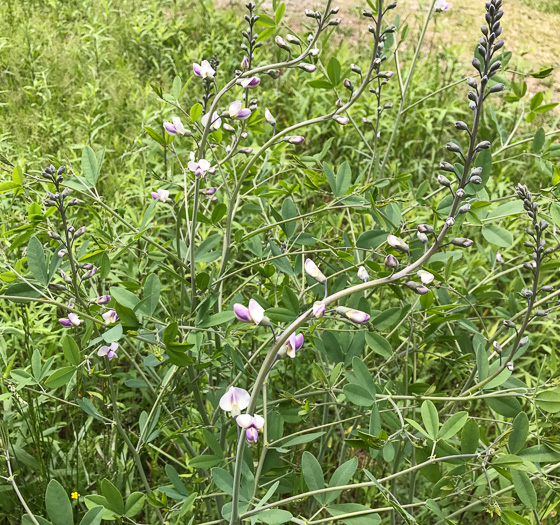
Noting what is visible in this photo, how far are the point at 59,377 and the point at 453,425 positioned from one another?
2.24ft

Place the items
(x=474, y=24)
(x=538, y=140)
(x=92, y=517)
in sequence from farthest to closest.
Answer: (x=474, y=24), (x=538, y=140), (x=92, y=517)

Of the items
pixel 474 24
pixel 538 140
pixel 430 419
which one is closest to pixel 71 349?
pixel 430 419

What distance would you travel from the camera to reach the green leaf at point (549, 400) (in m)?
0.87

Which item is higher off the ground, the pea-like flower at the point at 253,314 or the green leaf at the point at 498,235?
the pea-like flower at the point at 253,314

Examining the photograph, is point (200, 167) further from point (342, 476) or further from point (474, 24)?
point (474, 24)

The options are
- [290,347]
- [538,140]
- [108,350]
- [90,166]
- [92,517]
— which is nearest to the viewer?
[290,347]

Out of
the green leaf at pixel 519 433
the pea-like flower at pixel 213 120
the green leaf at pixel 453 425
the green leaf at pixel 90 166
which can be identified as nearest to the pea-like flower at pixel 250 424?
the green leaf at pixel 453 425

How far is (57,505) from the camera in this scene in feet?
2.33

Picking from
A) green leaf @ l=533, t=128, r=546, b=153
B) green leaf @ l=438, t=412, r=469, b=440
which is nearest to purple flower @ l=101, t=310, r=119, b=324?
green leaf @ l=438, t=412, r=469, b=440

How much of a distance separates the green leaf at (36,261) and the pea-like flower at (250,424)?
51cm

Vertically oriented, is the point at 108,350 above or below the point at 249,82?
below

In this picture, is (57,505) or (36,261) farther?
(36,261)

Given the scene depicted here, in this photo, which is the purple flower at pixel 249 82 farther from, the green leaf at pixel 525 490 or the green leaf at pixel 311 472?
the green leaf at pixel 525 490

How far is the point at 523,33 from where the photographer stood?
4707 mm
